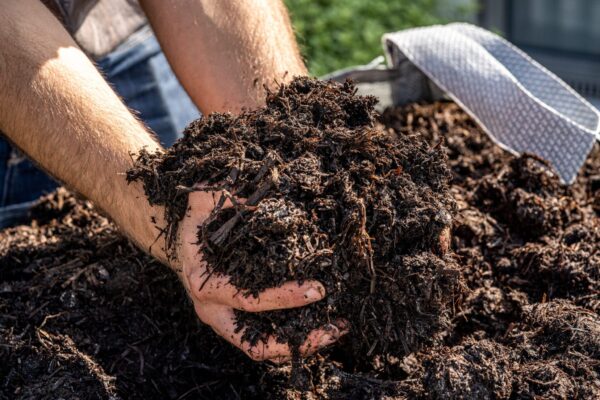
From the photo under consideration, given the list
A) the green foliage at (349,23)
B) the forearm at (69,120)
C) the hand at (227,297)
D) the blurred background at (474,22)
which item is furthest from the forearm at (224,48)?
the green foliage at (349,23)

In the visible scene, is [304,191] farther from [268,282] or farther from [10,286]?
[10,286]

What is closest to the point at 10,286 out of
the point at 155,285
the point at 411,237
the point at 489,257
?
the point at 155,285

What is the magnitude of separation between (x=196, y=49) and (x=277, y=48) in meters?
0.24

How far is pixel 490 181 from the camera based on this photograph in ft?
7.95

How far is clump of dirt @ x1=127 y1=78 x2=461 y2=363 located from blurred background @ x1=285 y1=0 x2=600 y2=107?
237cm

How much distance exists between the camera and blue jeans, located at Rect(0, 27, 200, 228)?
2.87 m

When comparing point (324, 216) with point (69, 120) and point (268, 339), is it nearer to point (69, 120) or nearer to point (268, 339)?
point (268, 339)

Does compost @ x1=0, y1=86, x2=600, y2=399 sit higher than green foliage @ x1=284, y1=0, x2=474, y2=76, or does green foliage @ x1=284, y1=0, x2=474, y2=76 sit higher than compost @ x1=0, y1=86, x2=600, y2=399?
compost @ x1=0, y1=86, x2=600, y2=399

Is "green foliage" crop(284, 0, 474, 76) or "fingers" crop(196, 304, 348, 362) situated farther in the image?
"green foliage" crop(284, 0, 474, 76)

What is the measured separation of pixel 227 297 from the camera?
5.40 ft

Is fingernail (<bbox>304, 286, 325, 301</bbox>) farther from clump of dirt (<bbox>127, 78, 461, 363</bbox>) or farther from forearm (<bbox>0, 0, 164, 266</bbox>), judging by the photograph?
forearm (<bbox>0, 0, 164, 266</bbox>)

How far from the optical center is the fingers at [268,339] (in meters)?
1.65

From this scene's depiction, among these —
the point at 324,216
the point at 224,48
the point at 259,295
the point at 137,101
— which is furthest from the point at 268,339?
the point at 137,101

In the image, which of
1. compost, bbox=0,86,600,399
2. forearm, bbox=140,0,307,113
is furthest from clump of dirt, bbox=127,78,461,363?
forearm, bbox=140,0,307,113
